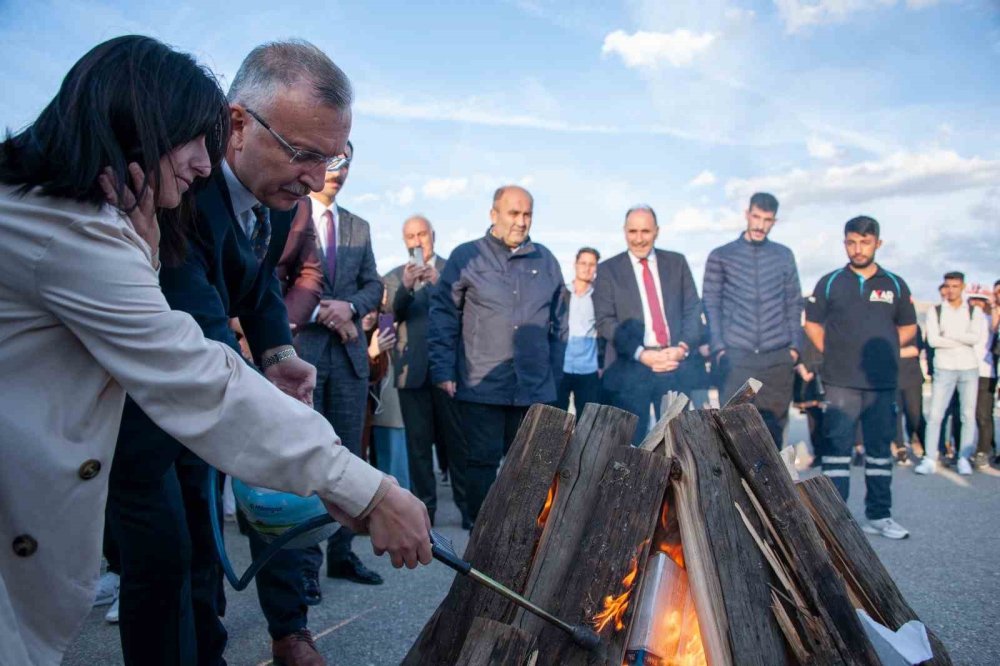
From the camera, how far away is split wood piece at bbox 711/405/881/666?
2023 mm

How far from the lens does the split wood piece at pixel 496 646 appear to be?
173cm

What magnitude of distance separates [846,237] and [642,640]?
187 inches

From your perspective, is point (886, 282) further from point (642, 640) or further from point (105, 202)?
point (105, 202)

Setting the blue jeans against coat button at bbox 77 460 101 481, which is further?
the blue jeans

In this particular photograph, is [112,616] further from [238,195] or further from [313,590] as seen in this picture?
[238,195]

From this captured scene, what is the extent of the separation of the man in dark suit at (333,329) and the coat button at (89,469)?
2341 millimetres

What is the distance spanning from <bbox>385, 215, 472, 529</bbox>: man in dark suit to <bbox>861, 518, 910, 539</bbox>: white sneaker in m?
3.07

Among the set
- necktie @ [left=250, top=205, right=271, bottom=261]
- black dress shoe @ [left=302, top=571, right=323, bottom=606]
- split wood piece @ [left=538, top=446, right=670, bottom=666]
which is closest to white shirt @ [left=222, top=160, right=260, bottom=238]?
necktie @ [left=250, top=205, right=271, bottom=261]

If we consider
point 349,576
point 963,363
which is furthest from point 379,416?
point 963,363

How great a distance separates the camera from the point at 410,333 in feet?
19.5

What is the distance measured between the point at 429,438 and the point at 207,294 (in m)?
3.60

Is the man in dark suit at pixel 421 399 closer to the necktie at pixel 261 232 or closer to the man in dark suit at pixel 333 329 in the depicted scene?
the man in dark suit at pixel 333 329

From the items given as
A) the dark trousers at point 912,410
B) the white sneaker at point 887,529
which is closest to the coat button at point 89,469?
the white sneaker at point 887,529

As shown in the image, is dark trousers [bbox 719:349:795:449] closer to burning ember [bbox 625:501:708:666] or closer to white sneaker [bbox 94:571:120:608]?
burning ember [bbox 625:501:708:666]
